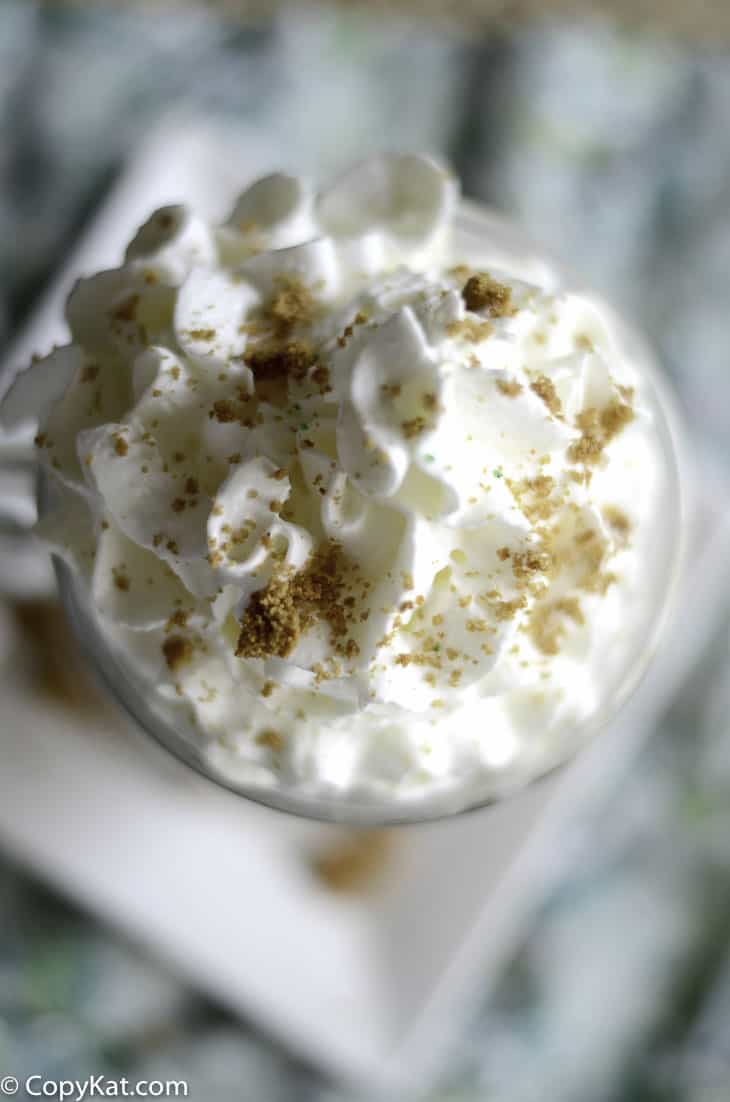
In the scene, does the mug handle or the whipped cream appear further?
the mug handle

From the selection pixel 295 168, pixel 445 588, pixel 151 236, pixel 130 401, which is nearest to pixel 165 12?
pixel 295 168

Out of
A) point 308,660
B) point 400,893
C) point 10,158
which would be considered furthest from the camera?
point 10,158

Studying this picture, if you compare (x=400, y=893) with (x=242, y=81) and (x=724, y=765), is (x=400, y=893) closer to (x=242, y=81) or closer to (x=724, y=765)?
(x=724, y=765)

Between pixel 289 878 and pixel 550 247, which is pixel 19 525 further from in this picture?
pixel 550 247

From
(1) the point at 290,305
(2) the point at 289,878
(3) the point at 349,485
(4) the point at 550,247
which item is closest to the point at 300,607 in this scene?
(3) the point at 349,485

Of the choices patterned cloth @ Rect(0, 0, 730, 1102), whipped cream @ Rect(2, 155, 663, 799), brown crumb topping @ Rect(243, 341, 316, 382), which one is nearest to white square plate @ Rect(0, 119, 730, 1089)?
patterned cloth @ Rect(0, 0, 730, 1102)

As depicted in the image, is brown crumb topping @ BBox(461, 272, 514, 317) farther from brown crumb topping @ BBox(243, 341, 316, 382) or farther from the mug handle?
the mug handle
